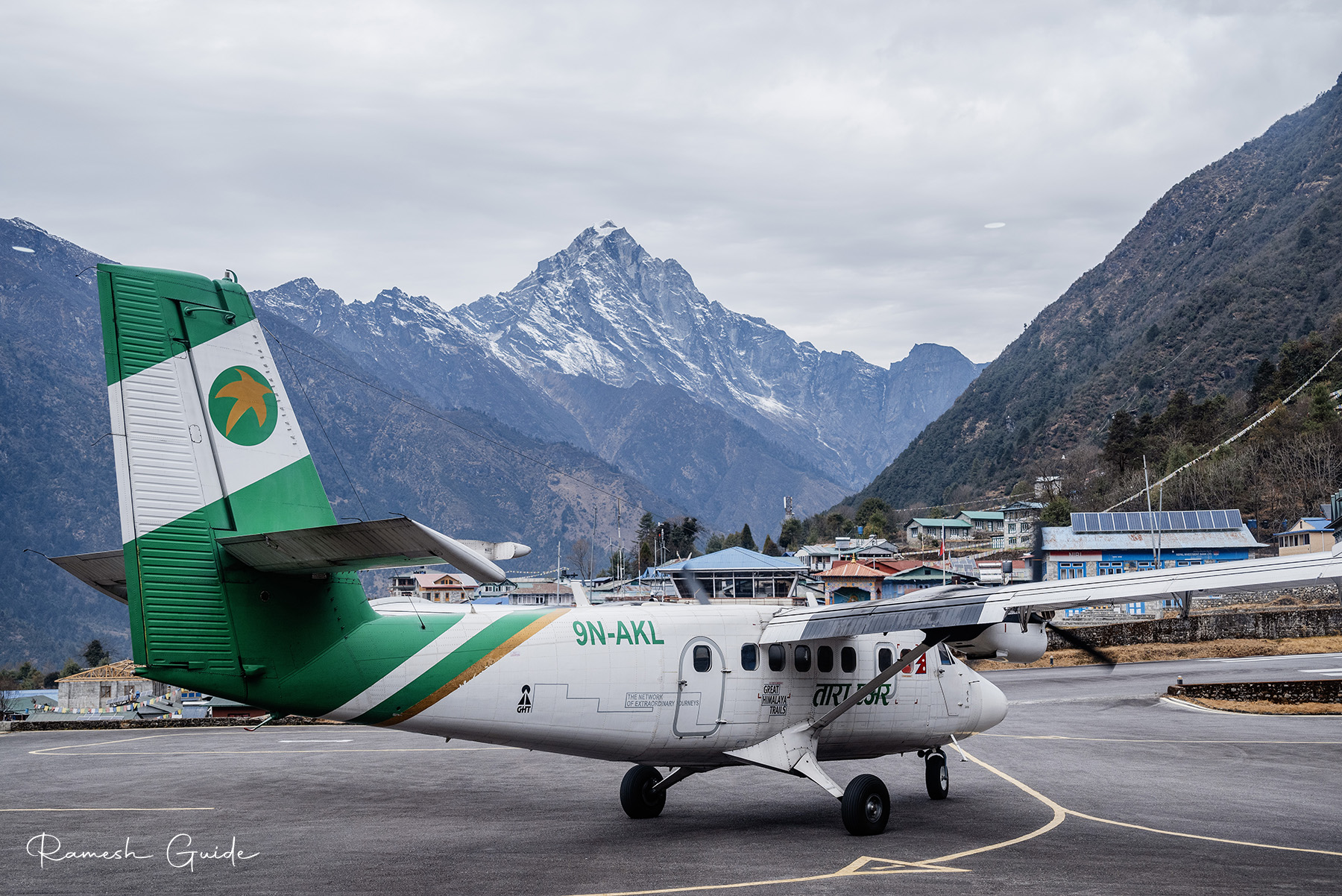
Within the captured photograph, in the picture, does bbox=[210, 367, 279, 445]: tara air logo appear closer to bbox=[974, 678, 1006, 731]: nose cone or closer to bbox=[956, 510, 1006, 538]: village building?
bbox=[974, 678, 1006, 731]: nose cone

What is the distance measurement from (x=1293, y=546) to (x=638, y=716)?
273 ft

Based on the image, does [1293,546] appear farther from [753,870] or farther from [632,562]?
[632,562]

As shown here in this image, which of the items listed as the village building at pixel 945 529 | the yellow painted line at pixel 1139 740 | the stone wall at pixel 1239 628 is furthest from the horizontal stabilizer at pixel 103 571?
the village building at pixel 945 529

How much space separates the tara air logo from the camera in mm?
13180

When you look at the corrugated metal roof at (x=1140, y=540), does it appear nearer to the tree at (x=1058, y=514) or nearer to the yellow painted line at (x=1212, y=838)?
the tree at (x=1058, y=514)

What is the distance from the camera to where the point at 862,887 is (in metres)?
13.5

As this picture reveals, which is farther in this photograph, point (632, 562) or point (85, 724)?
point (632, 562)

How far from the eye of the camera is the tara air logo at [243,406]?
43.2 ft

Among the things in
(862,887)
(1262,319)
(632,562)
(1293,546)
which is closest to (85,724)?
(862,887)

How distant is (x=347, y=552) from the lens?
10805 millimetres

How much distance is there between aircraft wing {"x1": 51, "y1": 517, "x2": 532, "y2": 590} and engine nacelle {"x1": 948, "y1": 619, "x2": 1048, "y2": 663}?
10385 millimetres

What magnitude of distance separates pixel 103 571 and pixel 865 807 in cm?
1205

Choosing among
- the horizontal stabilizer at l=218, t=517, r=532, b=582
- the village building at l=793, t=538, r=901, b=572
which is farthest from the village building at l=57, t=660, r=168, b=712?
the village building at l=793, t=538, r=901, b=572

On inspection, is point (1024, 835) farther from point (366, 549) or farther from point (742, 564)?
point (742, 564)
